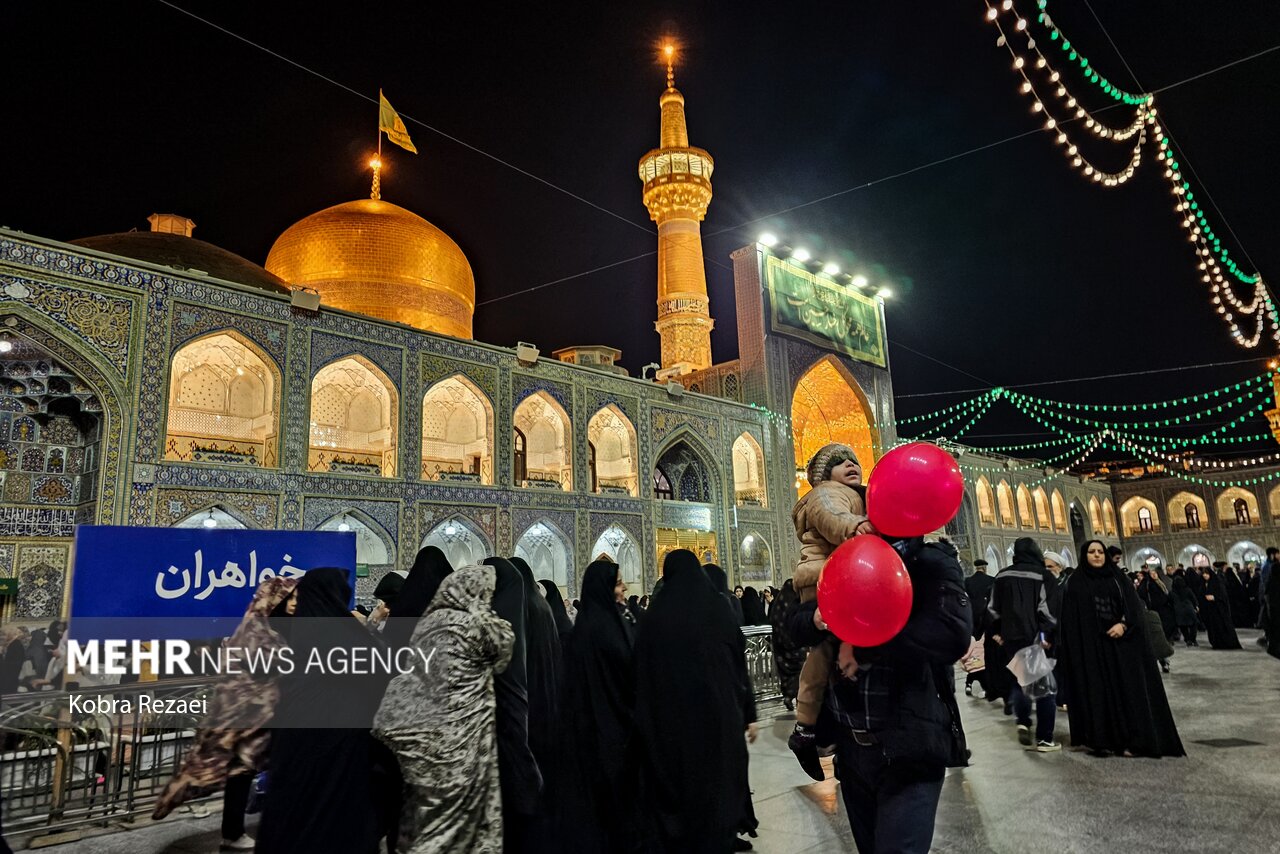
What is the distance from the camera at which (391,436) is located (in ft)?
40.3

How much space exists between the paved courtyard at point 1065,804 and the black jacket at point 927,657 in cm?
133

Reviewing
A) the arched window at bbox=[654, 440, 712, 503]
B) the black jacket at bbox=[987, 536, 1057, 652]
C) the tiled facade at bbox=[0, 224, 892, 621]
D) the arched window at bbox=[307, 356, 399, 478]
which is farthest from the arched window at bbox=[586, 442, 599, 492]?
the black jacket at bbox=[987, 536, 1057, 652]

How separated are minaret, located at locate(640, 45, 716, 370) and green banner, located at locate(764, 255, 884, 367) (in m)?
3.18

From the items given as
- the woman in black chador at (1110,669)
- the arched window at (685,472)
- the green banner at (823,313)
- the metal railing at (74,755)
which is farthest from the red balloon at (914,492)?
the green banner at (823,313)

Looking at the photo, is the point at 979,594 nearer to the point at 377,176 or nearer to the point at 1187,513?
the point at 377,176

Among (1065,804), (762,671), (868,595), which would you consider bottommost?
(1065,804)

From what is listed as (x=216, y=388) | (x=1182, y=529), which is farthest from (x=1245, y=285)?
(x=1182, y=529)

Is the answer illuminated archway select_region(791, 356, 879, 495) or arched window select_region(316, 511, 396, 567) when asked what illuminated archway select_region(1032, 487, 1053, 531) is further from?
arched window select_region(316, 511, 396, 567)

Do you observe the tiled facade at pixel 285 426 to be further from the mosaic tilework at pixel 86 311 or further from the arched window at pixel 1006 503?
the arched window at pixel 1006 503

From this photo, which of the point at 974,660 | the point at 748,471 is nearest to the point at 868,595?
the point at 974,660

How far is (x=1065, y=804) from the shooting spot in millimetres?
3434

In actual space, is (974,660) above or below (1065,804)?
above

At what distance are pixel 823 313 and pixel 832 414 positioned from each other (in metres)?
3.16

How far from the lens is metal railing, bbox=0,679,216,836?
407 centimetres
